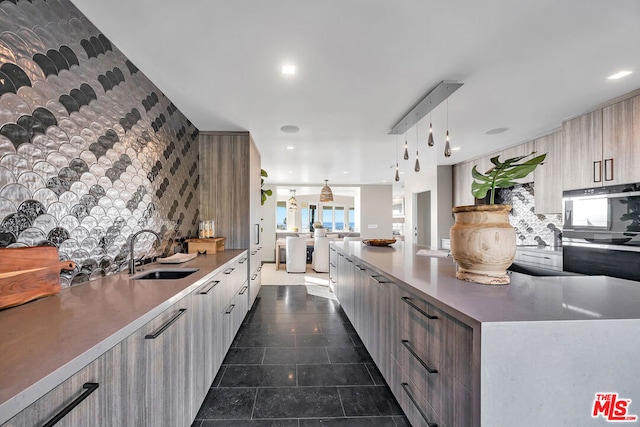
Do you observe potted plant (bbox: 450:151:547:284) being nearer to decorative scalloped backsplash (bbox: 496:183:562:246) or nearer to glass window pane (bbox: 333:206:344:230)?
decorative scalloped backsplash (bbox: 496:183:562:246)

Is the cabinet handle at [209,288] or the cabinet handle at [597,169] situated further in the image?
the cabinet handle at [597,169]

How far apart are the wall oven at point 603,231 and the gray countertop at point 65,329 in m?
3.84

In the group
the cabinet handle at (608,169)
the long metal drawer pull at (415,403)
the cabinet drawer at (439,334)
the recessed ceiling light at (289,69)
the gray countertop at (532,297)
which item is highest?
the recessed ceiling light at (289,69)

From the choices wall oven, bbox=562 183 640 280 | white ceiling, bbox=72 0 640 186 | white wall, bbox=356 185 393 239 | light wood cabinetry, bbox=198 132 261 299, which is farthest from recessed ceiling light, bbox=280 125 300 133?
white wall, bbox=356 185 393 239

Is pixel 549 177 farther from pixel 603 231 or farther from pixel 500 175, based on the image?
pixel 500 175

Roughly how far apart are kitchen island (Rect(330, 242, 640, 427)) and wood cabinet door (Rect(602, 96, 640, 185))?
2.12m

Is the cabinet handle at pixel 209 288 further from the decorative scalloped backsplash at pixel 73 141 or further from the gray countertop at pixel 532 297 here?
the gray countertop at pixel 532 297

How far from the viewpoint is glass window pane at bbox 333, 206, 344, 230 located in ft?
44.1

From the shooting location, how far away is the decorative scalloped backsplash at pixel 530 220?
13.6 ft

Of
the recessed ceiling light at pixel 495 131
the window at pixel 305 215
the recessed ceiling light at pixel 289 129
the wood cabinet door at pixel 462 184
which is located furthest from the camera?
the window at pixel 305 215

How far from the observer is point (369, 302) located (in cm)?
217

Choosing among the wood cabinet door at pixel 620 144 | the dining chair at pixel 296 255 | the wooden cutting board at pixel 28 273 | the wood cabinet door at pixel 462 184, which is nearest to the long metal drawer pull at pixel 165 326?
the wooden cutting board at pixel 28 273

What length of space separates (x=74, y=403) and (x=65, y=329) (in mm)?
301

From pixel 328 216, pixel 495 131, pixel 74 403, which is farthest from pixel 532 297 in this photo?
pixel 328 216
